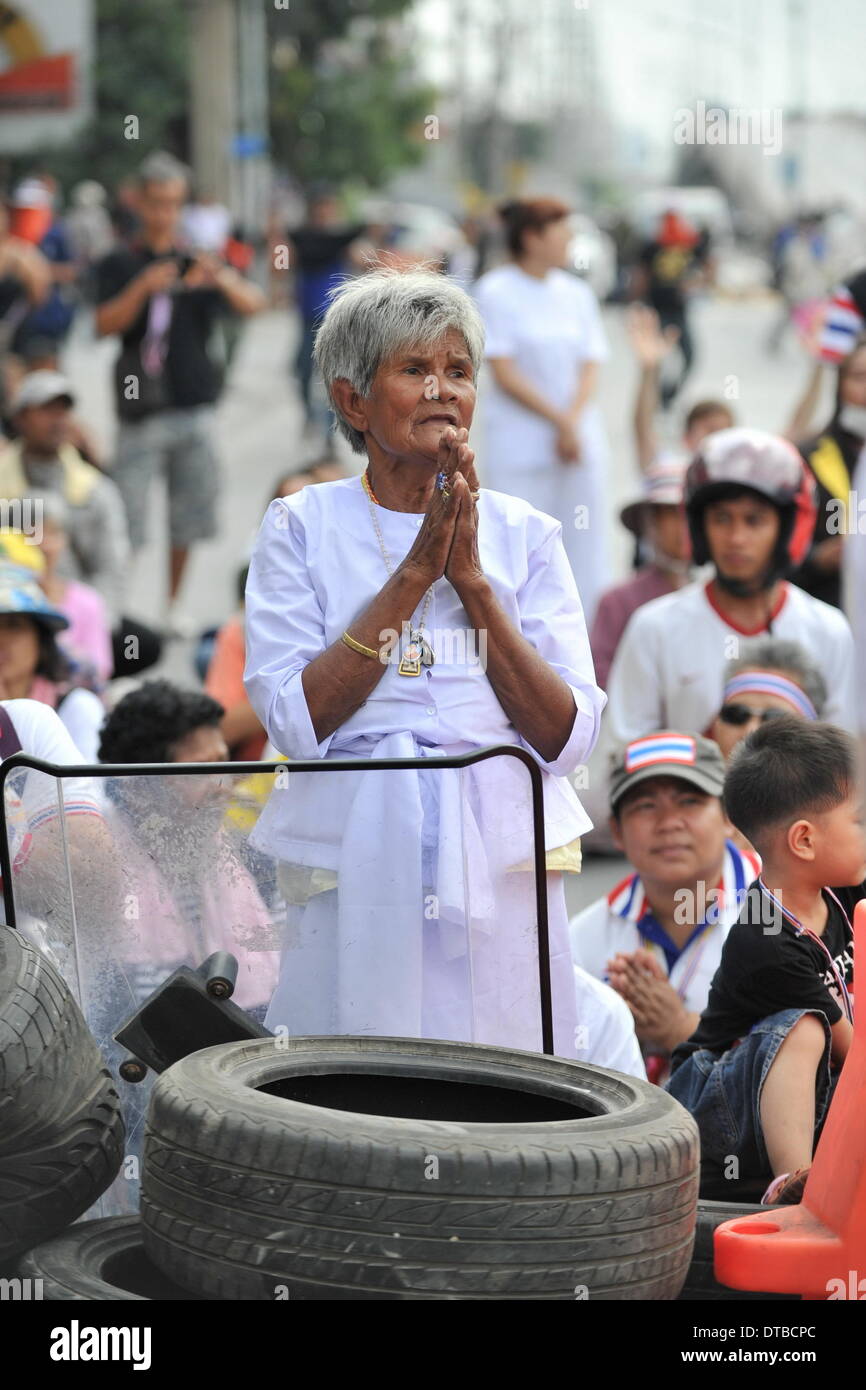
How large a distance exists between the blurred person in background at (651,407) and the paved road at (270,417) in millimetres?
133

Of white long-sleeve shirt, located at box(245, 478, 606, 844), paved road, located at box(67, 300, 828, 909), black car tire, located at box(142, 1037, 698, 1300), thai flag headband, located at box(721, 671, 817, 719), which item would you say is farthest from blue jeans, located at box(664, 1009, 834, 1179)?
paved road, located at box(67, 300, 828, 909)

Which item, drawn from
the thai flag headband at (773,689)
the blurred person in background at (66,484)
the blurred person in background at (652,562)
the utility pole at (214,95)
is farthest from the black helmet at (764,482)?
the utility pole at (214,95)

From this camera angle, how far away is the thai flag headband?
542 centimetres

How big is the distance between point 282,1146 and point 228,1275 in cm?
20

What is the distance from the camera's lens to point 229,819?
3365 millimetres

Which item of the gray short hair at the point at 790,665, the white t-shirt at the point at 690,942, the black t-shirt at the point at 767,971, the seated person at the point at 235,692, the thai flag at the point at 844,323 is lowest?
the white t-shirt at the point at 690,942

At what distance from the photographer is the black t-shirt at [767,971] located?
3.56 metres

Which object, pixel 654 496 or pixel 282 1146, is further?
pixel 654 496

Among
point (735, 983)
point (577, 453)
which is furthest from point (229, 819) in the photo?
point (577, 453)

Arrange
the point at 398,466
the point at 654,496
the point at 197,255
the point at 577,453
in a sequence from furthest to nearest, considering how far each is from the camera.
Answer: the point at 197,255 < the point at 577,453 < the point at 654,496 < the point at 398,466

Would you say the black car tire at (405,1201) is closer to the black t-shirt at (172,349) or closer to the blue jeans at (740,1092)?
the blue jeans at (740,1092)

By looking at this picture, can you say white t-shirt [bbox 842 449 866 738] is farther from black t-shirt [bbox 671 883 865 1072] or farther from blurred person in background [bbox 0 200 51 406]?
blurred person in background [bbox 0 200 51 406]
